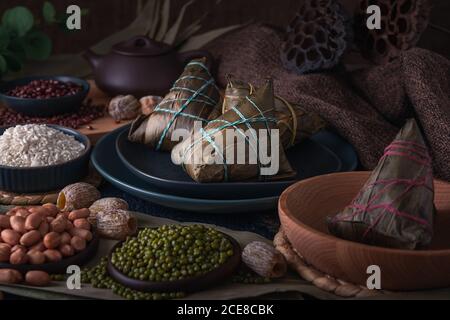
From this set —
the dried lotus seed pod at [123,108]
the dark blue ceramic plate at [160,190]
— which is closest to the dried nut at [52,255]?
the dark blue ceramic plate at [160,190]

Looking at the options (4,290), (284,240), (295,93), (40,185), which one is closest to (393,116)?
(295,93)

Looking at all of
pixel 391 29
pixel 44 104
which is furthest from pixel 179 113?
pixel 391 29

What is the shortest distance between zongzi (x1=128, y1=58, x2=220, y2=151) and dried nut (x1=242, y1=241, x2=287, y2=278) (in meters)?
0.38

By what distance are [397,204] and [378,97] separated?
0.55m

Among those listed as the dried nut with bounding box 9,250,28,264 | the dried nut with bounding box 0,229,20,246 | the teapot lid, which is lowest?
the dried nut with bounding box 9,250,28,264

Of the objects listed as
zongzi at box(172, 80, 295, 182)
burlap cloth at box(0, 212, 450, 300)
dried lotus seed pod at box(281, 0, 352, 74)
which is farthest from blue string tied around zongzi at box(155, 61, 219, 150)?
burlap cloth at box(0, 212, 450, 300)

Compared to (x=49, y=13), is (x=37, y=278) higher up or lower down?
lower down

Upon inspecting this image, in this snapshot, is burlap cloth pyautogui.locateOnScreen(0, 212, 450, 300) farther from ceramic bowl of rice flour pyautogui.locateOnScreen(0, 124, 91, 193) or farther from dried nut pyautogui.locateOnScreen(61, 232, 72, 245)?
ceramic bowl of rice flour pyautogui.locateOnScreen(0, 124, 91, 193)

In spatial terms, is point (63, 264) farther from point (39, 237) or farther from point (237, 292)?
point (237, 292)

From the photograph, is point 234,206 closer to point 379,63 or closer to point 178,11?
point 379,63

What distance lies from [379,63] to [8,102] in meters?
0.77

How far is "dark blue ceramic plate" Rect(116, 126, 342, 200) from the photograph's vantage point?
1186 mm

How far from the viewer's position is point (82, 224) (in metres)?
1.08

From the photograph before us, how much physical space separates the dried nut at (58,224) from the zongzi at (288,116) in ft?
1.29
